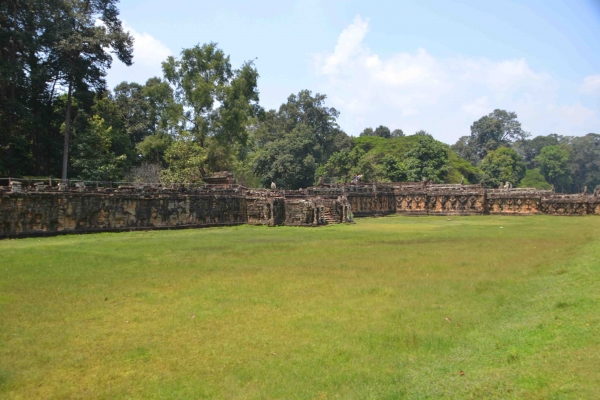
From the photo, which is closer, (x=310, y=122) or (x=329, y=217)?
(x=329, y=217)

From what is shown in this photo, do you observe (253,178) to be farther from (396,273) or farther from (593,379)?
(593,379)

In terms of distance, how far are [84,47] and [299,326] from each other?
37387 millimetres

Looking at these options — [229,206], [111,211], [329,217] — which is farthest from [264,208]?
[111,211]

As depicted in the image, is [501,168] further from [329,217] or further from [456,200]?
[329,217]

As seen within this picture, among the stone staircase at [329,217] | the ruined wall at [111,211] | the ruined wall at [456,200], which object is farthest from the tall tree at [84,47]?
the ruined wall at [456,200]

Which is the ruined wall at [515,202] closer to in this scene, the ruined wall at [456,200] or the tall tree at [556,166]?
the ruined wall at [456,200]

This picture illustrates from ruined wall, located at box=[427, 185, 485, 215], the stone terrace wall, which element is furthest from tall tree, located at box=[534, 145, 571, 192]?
ruined wall, located at box=[427, 185, 485, 215]

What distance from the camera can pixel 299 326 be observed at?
32.7 feet

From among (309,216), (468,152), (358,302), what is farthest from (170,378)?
(468,152)

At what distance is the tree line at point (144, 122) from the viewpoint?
38219mm

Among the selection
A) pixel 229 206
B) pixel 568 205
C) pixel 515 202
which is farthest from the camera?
pixel 515 202

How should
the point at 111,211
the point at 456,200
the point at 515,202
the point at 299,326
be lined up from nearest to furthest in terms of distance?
1. the point at 299,326
2. the point at 111,211
3. the point at 515,202
4. the point at 456,200

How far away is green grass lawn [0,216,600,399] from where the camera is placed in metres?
7.27

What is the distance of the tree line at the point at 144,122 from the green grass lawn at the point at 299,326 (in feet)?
79.7
